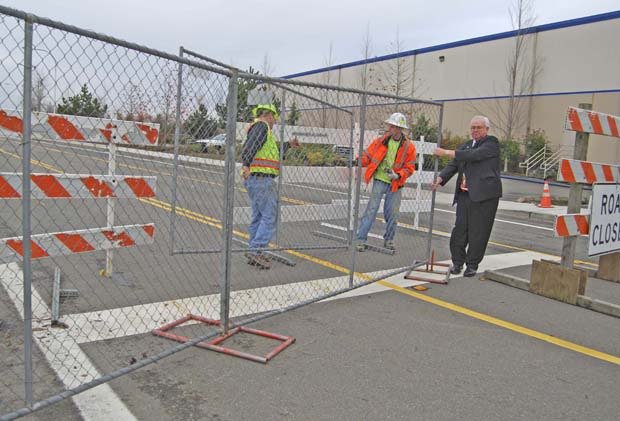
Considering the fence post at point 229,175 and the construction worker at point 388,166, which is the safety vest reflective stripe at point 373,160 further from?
the fence post at point 229,175

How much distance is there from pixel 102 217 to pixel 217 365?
21.6ft

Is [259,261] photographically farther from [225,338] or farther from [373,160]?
[373,160]

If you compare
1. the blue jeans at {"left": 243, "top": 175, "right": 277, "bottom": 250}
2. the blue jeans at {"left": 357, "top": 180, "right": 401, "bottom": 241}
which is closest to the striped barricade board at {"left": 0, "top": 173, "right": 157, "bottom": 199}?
the blue jeans at {"left": 243, "top": 175, "right": 277, "bottom": 250}

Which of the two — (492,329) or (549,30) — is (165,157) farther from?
(549,30)

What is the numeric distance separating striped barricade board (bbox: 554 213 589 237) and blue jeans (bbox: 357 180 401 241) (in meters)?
2.51

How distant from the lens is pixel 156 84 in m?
3.71

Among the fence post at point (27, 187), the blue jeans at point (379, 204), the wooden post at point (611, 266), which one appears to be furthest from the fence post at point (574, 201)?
the fence post at point (27, 187)

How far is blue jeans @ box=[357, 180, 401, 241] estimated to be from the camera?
7555mm

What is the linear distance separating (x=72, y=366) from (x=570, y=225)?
496cm

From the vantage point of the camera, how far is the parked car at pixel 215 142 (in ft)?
15.3

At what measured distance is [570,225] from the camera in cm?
567

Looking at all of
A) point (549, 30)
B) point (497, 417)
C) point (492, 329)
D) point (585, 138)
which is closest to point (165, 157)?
point (492, 329)

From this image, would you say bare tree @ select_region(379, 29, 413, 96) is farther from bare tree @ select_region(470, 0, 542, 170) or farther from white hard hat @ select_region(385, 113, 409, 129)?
white hard hat @ select_region(385, 113, 409, 129)

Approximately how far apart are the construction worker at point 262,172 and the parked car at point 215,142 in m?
0.83
